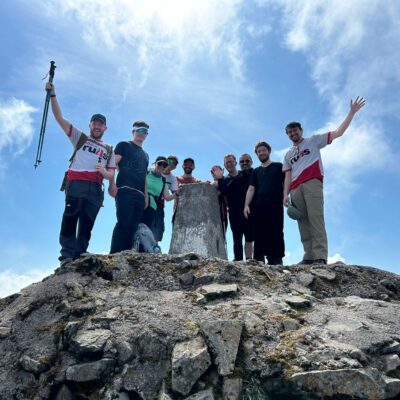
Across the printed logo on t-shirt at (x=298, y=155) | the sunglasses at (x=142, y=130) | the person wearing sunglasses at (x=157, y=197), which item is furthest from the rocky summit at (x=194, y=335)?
the sunglasses at (x=142, y=130)

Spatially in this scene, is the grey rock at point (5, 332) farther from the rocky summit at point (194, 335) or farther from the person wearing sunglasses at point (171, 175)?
the person wearing sunglasses at point (171, 175)

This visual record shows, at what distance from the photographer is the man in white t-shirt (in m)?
8.34

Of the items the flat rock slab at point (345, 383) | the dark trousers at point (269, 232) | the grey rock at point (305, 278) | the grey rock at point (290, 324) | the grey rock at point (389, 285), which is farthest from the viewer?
the dark trousers at point (269, 232)

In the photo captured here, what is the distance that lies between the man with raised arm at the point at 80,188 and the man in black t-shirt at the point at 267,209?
3.37 meters

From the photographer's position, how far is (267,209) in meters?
8.96

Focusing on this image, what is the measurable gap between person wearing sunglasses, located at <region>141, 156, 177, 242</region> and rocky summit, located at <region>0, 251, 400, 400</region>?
8.46ft

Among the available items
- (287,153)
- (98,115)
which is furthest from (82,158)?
(287,153)

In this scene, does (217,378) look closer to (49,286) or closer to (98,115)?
(49,286)

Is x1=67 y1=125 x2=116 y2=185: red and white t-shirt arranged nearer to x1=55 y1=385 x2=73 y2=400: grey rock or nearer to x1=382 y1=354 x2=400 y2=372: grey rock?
x1=55 y1=385 x2=73 y2=400: grey rock

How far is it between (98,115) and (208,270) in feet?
12.8

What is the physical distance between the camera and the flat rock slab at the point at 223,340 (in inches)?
184

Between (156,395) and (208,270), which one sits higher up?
(208,270)

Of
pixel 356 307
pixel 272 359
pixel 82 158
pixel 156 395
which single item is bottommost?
pixel 156 395

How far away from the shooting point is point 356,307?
6188 mm
